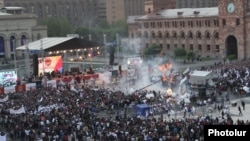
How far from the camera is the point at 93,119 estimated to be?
2820 cm

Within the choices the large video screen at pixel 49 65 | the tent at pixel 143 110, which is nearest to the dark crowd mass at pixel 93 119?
the tent at pixel 143 110

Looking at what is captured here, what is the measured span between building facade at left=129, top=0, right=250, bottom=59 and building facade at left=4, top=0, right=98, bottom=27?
5902 cm

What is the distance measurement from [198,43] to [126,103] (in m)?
51.0

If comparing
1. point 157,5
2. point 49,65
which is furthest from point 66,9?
point 49,65

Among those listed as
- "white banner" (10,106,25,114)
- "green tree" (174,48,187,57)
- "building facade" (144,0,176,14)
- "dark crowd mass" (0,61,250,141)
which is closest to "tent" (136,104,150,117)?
"dark crowd mass" (0,61,250,141)

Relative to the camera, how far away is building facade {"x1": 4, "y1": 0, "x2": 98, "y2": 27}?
153 metres

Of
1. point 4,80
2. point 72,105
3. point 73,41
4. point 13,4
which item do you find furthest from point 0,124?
point 13,4

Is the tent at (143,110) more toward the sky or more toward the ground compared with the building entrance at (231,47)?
more toward the ground

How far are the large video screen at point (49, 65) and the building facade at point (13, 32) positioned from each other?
36.6 m

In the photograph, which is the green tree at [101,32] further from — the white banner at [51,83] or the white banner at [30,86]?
the white banner at [30,86]

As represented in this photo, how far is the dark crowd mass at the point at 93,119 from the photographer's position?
2362cm

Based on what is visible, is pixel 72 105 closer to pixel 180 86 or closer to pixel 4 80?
pixel 180 86

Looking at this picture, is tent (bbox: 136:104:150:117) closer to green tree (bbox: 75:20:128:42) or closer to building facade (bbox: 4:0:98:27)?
green tree (bbox: 75:20:128:42)

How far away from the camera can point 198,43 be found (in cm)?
8475
